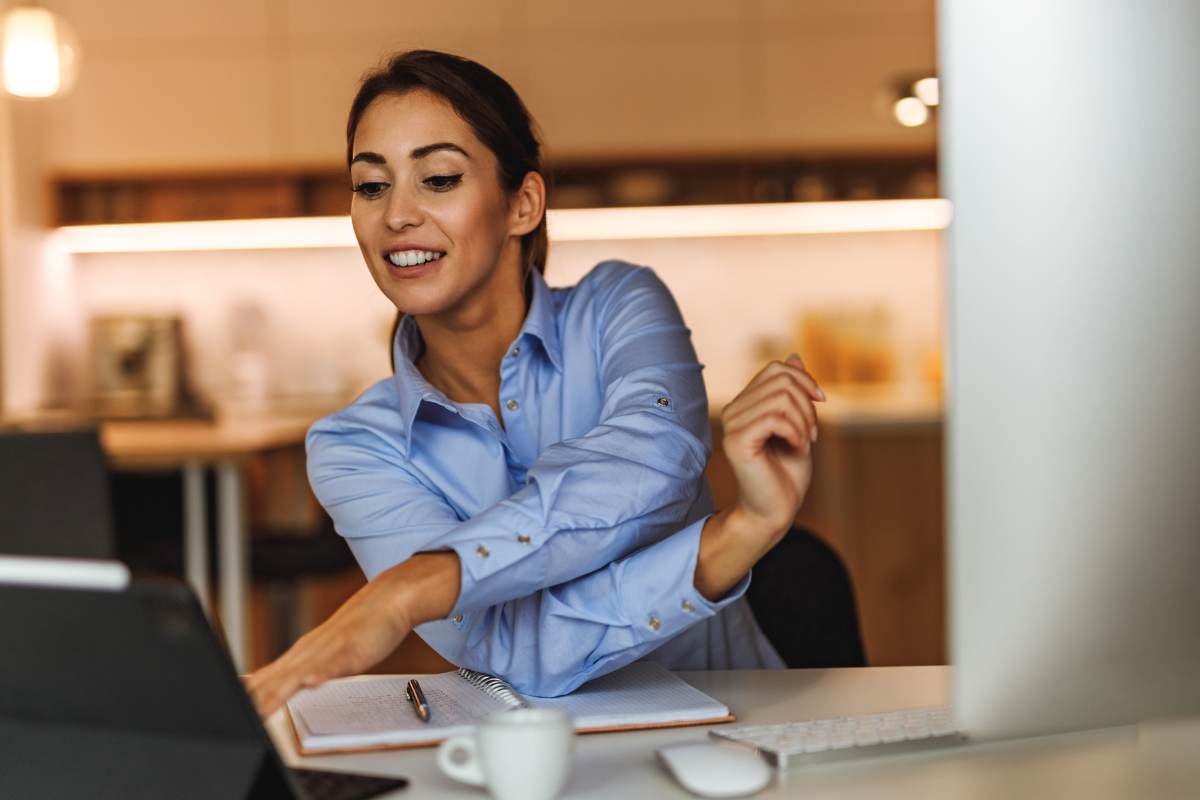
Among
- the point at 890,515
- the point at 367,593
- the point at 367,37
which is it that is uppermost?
the point at 367,37

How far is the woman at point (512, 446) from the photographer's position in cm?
110

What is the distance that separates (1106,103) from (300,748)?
27.8 inches

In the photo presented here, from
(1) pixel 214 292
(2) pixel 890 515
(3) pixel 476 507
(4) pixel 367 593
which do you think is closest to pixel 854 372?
(2) pixel 890 515

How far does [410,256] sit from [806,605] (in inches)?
23.1

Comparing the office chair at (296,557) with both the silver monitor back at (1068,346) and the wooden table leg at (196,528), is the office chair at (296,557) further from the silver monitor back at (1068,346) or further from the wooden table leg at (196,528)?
the silver monitor back at (1068,346)

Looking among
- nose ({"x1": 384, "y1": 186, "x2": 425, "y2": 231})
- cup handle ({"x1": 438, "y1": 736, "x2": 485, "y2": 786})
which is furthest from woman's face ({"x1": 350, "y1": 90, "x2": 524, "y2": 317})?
cup handle ({"x1": 438, "y1": 736, "x2": 485, "y2": 786})

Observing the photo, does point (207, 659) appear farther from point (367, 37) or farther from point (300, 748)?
point (367, 37)

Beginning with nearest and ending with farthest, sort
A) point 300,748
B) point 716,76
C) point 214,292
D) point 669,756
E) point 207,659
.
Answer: point 207,659 < point 669,756 < point 300,748 < point 716,76 < point 214,292

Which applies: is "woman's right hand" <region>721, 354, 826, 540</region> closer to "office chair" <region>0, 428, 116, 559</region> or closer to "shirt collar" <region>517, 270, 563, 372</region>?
"shirt collar" <region>517, 270, 563, 372</region>

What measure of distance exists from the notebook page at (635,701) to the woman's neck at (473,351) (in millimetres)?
372

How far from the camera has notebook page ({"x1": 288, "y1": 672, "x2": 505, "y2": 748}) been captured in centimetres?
100

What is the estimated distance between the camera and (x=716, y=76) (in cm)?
477

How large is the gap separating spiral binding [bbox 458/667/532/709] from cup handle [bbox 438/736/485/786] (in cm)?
26

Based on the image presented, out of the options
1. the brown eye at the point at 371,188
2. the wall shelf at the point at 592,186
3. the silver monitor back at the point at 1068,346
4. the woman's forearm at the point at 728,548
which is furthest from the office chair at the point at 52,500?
the wall shelf at the point at 592,186
